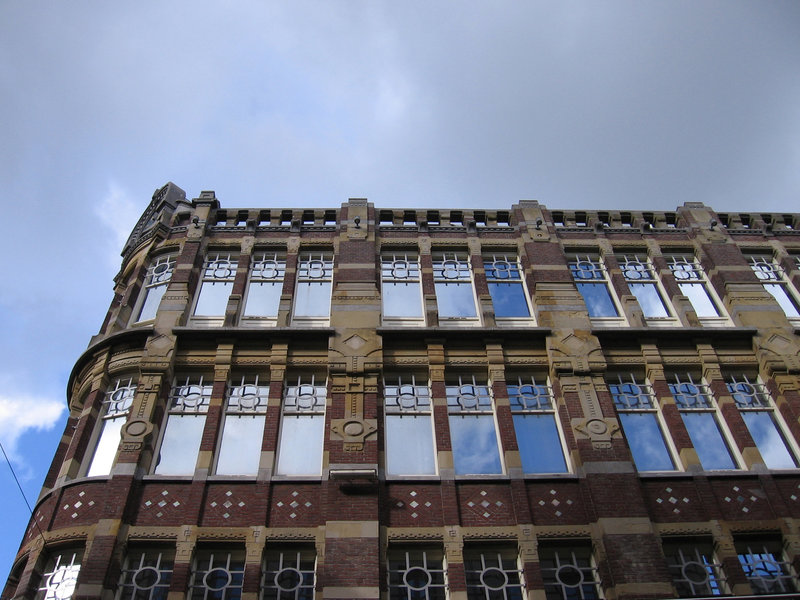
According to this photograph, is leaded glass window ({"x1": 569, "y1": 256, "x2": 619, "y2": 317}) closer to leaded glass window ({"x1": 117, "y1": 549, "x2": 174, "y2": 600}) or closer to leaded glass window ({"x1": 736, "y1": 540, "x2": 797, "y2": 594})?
leaded glass window ({"x1": 736, "y1": 540, "x2": 797, "y2": 594})

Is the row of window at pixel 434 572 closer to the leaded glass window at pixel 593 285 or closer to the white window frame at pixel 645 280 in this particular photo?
the white window frame at pixel 645 280

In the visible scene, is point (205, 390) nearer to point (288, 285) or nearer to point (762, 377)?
point (288, 285)

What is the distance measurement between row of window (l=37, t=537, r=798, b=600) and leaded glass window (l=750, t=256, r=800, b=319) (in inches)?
309

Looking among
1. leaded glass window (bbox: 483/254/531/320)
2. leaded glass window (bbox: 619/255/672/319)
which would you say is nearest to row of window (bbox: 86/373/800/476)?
leaded glass window (bbox: 483/254/531/320)

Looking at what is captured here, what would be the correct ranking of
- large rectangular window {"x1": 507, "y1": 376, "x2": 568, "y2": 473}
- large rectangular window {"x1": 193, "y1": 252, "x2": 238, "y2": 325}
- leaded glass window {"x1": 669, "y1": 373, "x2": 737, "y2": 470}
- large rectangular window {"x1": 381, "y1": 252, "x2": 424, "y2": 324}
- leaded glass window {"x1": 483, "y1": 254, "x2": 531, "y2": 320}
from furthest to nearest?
leaded glass window {"x1": 483, "y1": 254, "x2": 531, "y2": 320}, large rectangular window {"x1": 381, "y1": 252, "x2": 424, "y2": 324}, large rectangular window {"x1": 193, "y1": 252, "x2": 238, "y2": 325}, leaded glass window {"x1": 669, "y1": 373, "x2": 737, "y2": 470}, large rectangular window {"x1": 507, "y1": 376, "x2": 568, "y2": 473}

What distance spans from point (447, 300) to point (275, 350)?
15.2 ft

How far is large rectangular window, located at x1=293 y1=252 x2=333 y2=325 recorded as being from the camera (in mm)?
17453

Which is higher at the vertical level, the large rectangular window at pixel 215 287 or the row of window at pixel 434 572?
the large rectangular window at pixel 215 287

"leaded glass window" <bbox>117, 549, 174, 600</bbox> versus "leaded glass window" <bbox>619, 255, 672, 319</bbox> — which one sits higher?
A: "leaded glass window" <bbox>619, 255, 672, 319</bbox>

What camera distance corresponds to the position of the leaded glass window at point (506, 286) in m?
17.7

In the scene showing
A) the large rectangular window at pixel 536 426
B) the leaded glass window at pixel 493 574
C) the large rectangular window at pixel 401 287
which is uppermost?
the large rectangular window at pixel 401 287

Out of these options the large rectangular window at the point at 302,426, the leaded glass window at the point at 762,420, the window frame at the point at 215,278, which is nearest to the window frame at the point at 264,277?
the window frame at the point at 215,278

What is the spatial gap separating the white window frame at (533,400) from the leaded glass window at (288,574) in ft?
16.1

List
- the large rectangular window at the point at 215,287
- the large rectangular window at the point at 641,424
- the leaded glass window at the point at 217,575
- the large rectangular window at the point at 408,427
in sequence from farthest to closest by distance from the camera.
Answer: the large rectangular window at the point at 215,287, the large rectangular window at the point at 641,424, the large rectangular window at the point at 408,427, the leaded glass window at the point at 217,575
